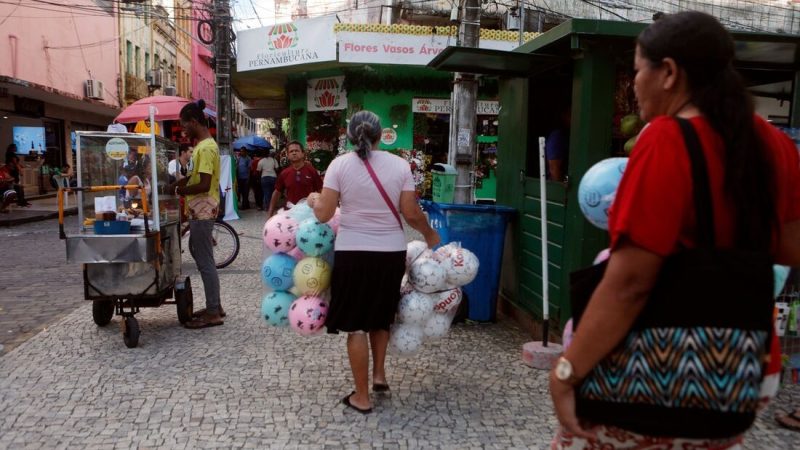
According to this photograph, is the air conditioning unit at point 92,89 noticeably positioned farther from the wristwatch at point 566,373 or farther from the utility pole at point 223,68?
the wristwatch at point 566,373

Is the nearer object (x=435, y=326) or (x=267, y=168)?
(x=435, y=326)

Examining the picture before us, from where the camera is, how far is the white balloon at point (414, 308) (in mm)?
3855

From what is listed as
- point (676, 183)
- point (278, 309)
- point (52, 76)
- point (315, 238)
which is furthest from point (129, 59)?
point (676, 183)

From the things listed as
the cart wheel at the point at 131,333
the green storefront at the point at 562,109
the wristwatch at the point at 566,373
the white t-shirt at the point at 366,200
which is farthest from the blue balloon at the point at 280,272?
the wristwatch at the point at 566,373

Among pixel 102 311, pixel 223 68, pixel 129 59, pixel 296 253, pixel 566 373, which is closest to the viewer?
pixel 566 373

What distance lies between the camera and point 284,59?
15.9 meters

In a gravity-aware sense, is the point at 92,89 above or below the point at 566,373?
above

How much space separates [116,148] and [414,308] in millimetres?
3078

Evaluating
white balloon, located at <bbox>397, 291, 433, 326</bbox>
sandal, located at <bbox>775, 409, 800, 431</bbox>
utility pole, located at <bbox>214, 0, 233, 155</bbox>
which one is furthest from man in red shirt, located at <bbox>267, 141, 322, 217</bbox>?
utility pole, located at <bbox>214, 0, 233, 155</bbox>

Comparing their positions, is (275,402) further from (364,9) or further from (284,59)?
(364,9)

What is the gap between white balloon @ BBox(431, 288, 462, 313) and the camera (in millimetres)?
3984

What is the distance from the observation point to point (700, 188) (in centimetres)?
138

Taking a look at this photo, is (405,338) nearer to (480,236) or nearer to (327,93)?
(480,236)

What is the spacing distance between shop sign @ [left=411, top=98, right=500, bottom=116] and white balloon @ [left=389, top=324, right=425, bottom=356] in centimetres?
1362
